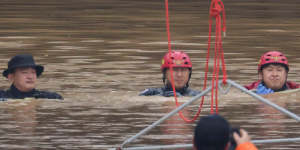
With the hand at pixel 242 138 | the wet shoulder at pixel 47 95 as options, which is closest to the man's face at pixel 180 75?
the wet shoulder at pixel 47 95

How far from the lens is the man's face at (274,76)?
717 inches

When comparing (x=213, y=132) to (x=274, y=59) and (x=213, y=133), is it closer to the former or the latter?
(x=213, y=133)

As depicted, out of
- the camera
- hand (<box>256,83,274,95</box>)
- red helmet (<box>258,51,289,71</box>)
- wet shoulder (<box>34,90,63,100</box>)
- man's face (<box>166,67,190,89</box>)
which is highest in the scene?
the camera

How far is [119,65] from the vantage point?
23.0 metres

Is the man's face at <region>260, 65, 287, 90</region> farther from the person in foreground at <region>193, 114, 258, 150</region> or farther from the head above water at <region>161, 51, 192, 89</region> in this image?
the person in foreground at <region>193, 114, 258, 150</region>

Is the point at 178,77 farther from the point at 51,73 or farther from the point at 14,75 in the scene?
the point at 51,73

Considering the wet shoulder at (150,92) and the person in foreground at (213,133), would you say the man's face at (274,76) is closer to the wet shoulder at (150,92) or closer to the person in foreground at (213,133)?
the wet shoulder at (150,92)

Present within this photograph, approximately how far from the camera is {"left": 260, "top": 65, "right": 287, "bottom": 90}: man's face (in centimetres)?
1822

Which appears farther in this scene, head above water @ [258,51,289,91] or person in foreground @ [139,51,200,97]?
head above water @ [258,51,289,91]

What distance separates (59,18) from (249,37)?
1109cm

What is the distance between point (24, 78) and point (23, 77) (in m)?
0.04

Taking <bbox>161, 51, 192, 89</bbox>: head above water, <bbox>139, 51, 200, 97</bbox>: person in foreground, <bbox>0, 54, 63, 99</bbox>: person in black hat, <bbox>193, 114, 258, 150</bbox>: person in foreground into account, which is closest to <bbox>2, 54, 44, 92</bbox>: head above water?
<bbox>0, 54, 63, 99</bbox>: person in black hat

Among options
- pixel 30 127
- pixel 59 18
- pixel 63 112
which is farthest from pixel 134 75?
pixel 59 18

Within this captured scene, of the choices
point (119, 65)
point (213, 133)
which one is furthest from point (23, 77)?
point (213, 133)
